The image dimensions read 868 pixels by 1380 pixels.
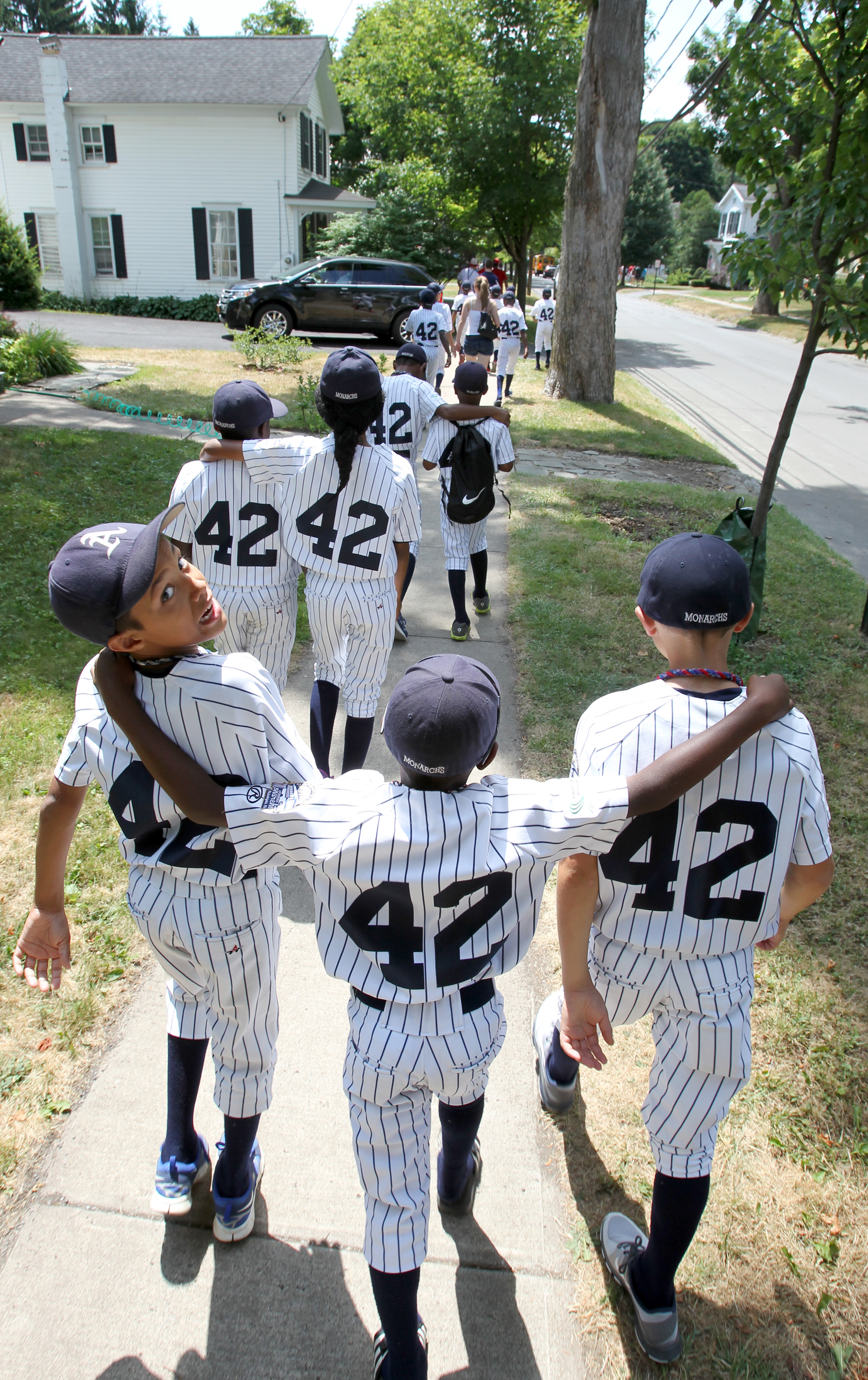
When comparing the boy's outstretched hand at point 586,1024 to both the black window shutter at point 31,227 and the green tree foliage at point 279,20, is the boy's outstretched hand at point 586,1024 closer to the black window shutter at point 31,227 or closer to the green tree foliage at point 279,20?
the black window shutter at point 31,227

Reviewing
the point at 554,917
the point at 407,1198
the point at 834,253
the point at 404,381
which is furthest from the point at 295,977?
the point at 834,253


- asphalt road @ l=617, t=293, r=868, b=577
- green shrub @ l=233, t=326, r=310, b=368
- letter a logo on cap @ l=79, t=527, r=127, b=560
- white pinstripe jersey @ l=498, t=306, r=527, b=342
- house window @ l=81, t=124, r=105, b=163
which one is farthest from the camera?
house window @ l=81, t=124, r=105, b=163

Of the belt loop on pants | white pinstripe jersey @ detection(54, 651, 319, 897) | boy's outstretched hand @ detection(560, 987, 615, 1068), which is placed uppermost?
white pinstripe jersey @ detection(54, 651, 319, 897)

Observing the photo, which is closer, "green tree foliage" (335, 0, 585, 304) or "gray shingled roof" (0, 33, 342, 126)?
"gray shingled roof" (0, 33, 342, 126)

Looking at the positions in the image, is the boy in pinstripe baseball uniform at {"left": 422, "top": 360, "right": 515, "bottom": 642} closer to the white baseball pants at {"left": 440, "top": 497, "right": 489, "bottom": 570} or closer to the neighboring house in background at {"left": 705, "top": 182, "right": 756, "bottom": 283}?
the white baseball pants at {"left": 440, "top": 497, "right": 489, "bottom": 570}

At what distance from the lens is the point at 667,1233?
203cm

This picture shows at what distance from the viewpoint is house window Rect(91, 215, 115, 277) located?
25797 millimetres

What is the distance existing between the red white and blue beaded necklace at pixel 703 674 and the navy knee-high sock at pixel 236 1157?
1.50 metres

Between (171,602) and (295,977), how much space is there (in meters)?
1.89

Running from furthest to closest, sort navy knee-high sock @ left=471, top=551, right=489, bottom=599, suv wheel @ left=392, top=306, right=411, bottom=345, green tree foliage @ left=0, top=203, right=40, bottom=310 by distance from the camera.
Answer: green tree foliage @ left=0, top=203, right=40, bottom=310
suv wheel @ left=392, top=306, right=411, bottom=345
navy knee-high sock @ left=471, top=551, right=489, bottom=599

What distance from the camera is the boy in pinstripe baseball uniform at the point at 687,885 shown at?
184 cm

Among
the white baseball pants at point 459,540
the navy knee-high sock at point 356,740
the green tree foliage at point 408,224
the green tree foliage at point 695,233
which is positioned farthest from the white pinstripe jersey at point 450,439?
the green tree foliage at point 695,233

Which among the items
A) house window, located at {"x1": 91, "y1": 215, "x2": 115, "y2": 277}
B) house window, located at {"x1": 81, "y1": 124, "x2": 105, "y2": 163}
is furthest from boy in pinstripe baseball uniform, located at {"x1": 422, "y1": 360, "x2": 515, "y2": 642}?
house window, located at {"x1": 81, "y1": 124, "x2": 105, "y2": 163}

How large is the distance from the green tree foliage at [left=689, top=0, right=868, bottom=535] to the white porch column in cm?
2469
